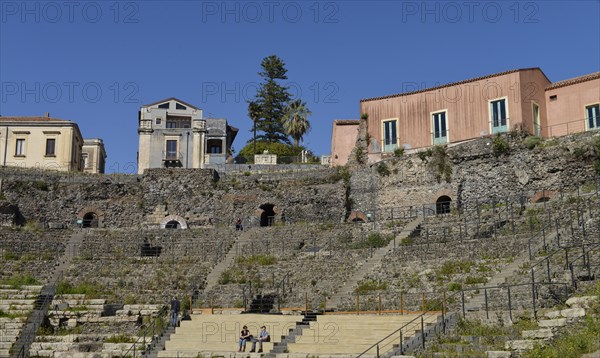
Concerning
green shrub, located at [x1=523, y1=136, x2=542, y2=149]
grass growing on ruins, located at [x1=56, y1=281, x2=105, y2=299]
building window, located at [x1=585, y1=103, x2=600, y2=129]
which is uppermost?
building window, located at [x1=585, y1=103, x2=600, y2=129]

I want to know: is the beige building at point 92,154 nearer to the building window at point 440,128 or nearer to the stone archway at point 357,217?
the stone archway at point 357,217

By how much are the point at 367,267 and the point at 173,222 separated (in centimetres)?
1773

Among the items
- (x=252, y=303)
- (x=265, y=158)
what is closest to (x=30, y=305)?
(x=252, y=303)

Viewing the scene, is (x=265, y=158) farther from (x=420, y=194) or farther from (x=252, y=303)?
(x=252, y=303)

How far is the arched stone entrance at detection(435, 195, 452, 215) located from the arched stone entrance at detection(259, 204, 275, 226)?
10.7 m

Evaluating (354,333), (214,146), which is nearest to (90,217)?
(214,146)

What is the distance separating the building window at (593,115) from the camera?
4200 centimetres

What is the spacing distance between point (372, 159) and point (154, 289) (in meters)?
18.1

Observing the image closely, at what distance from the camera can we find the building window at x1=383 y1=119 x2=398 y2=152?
156 ft

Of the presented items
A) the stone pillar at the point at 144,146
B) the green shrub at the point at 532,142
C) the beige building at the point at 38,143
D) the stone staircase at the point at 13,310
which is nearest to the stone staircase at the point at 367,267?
the green shrub at the point at 532,142

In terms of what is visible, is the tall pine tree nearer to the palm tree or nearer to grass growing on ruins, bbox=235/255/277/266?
the palm tree

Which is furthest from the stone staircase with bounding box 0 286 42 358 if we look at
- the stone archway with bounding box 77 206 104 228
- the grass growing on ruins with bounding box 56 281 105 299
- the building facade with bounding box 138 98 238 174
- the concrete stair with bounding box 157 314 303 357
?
the building facade with bounding box 138 98 238 174

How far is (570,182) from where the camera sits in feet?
130

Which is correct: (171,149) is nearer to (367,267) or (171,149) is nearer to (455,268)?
→ (367,267)
